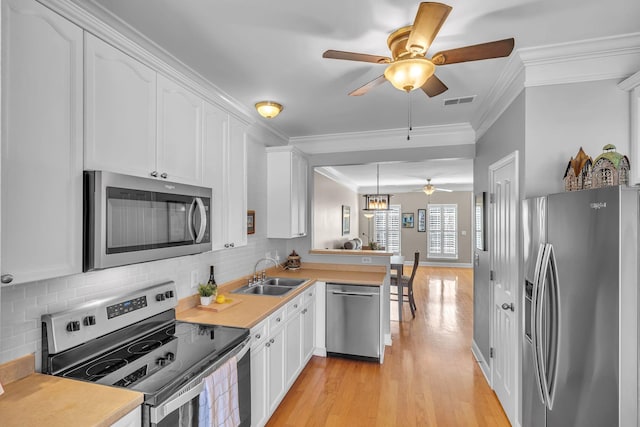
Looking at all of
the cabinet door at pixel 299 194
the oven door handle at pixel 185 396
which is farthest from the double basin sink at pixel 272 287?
the oven door handle at pixel 185 396

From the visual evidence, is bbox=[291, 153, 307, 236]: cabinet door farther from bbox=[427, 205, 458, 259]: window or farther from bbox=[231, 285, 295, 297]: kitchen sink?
bbox=[427, 205, 458, 259]: window

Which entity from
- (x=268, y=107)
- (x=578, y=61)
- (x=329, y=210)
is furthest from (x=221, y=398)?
(x=329, y=210)

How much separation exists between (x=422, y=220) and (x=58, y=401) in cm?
993

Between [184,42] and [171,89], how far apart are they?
1.29 feet

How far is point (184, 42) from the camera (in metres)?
1.94

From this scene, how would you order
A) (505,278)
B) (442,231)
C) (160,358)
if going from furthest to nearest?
(442,231) → (505,278) → (160,358)

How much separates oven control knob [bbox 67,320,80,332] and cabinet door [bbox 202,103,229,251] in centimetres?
88

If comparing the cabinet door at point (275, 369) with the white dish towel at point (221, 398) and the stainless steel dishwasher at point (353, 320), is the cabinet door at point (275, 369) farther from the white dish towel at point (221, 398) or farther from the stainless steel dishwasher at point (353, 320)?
the stainless steel dishwasher at point (353, 320)

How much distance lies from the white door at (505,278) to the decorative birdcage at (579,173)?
398 mm

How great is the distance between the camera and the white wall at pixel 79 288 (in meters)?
1.30

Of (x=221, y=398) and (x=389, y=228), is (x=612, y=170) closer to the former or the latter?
(x=221, y=398)

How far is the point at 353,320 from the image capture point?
3359mm

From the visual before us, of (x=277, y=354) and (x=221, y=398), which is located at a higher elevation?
(x=221, y=398)

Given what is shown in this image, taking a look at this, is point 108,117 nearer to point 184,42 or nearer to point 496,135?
point 184,42
